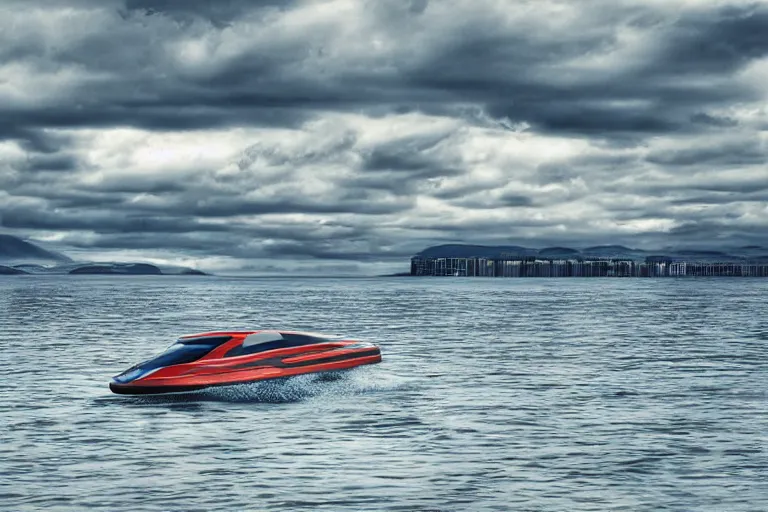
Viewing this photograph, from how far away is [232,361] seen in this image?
37.4 metres

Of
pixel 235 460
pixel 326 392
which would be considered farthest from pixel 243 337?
pixel 235 460

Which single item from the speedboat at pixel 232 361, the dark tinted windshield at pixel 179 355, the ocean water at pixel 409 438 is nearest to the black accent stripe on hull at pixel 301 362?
the speedboat at pixel 232 361

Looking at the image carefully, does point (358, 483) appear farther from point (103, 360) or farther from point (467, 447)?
point (103, 360)

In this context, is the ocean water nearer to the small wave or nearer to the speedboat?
the small wave

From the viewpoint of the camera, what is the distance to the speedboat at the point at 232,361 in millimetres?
35688

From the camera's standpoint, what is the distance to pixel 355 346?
142 ft

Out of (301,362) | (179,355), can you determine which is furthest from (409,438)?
(301,362)

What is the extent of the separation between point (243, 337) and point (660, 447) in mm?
18161

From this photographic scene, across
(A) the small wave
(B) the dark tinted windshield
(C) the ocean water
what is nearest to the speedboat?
(B) the dark tinted windshield

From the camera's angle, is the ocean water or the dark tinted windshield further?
the dark tinted windshield

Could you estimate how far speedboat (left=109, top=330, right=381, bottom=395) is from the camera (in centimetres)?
3569

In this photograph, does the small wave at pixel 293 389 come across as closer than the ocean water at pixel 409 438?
No

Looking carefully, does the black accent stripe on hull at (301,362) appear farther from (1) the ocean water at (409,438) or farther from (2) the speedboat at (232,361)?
(1) the ocean water at (409,438)

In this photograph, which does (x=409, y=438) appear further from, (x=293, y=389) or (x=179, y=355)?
(x=179, y=355)
